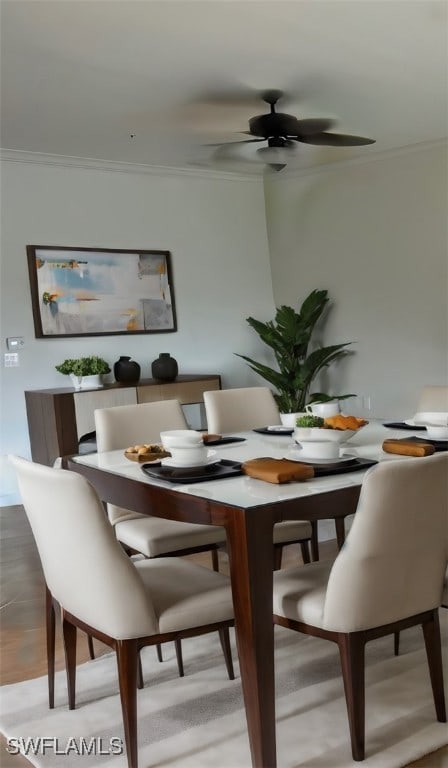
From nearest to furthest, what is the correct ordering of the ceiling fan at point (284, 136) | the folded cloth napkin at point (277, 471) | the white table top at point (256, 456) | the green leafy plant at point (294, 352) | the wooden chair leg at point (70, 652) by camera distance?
the white table top at point (256, 456)
the folded cloth napkin at point (277, 471)
the wooden chair leg at point (70, 652)
the ceiling fan at point (284, 136)
the green leafy plant at point (294, 352)

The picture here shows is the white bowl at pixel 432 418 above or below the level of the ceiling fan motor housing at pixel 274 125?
below

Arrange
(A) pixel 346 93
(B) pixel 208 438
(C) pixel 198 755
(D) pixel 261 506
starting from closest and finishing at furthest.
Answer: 1. (D) pixel 261 506
2. (C) pixel 198 755
3. (B) pixel 208 438
4. (A) pixel 346 93

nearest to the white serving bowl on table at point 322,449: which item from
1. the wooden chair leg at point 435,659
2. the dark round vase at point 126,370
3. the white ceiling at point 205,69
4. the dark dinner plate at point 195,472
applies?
the dark dinner plate at point 195,472

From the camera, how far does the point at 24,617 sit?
3.20m

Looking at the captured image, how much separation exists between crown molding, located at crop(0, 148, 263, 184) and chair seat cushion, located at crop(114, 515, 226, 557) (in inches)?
151

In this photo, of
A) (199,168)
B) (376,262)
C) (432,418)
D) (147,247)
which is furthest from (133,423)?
(199,168)

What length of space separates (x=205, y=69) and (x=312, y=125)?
67cm

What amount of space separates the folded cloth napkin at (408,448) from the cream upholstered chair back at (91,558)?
0.92 metres

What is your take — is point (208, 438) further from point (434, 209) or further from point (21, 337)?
point (434, 209)

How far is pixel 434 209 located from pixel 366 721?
15.7 ft

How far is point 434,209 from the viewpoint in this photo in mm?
6043

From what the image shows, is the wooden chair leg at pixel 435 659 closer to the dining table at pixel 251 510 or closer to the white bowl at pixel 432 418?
the dining table at pixel 251 510

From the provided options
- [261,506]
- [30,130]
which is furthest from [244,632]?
[30,130]

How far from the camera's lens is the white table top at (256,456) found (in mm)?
1929
